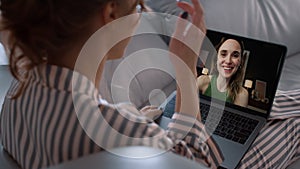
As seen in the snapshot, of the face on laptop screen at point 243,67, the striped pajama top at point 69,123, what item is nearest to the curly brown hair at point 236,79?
the face on laptop screen at point 243,67

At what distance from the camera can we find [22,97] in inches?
26.9

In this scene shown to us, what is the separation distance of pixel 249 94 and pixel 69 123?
593 mm

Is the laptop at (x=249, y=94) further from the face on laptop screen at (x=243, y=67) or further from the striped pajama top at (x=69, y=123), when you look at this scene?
the striped pajama top at (x=69, y=123)

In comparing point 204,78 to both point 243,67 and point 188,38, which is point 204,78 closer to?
point 243,67

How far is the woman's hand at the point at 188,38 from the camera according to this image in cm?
81

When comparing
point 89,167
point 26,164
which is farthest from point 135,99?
point 89,167

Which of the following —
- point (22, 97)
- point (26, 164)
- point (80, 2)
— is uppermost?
point (80, 2)

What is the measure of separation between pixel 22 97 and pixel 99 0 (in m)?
0.22

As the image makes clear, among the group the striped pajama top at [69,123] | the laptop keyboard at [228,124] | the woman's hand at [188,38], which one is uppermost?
the woman's hand at [188,38]

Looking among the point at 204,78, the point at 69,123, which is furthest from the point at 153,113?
the point at 69,123

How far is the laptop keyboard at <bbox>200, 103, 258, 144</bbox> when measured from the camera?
3.32 ft

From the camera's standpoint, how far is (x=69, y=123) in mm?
611

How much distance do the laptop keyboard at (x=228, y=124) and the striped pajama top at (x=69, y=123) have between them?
1.13 feet

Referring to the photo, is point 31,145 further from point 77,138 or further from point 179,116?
point 179,116
